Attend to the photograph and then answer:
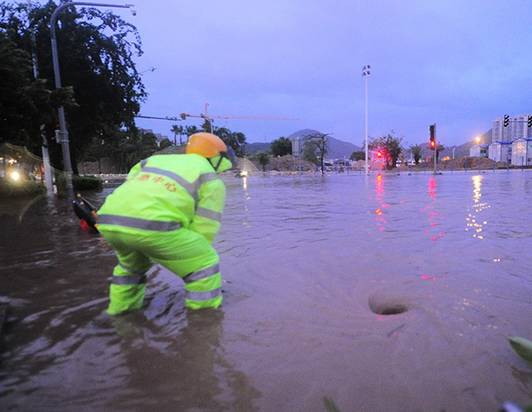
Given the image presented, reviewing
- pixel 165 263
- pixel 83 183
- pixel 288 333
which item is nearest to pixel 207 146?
pixel 165 263

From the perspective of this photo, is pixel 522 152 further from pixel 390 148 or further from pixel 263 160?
pixel 263 160

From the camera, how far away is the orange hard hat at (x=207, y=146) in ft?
11.8

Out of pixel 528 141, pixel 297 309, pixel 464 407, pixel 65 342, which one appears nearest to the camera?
pixel 464 407

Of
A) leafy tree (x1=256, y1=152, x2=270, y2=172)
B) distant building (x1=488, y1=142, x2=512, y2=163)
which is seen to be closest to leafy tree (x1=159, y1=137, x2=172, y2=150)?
leafy tree (x1=256, y1=152, x2=270, y2=172)

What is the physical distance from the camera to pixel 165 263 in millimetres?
3320

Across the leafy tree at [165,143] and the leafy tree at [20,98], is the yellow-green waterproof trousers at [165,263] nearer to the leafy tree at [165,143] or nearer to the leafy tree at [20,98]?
the leafy tree at [20,98]

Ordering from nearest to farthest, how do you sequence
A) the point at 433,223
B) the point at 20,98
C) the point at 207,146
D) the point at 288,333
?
the point at 288,333, the point at 207,146, the point at 433,223, the point at 20,98

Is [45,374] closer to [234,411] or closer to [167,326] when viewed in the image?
[167,326]

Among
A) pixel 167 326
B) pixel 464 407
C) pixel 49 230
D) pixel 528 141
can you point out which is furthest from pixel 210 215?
pixel 528 141

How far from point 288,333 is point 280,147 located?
104940 mm

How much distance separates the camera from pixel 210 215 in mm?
3416

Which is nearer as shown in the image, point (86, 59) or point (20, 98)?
point (20, 98)

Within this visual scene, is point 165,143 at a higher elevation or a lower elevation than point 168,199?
higher

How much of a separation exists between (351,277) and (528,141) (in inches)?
3736
